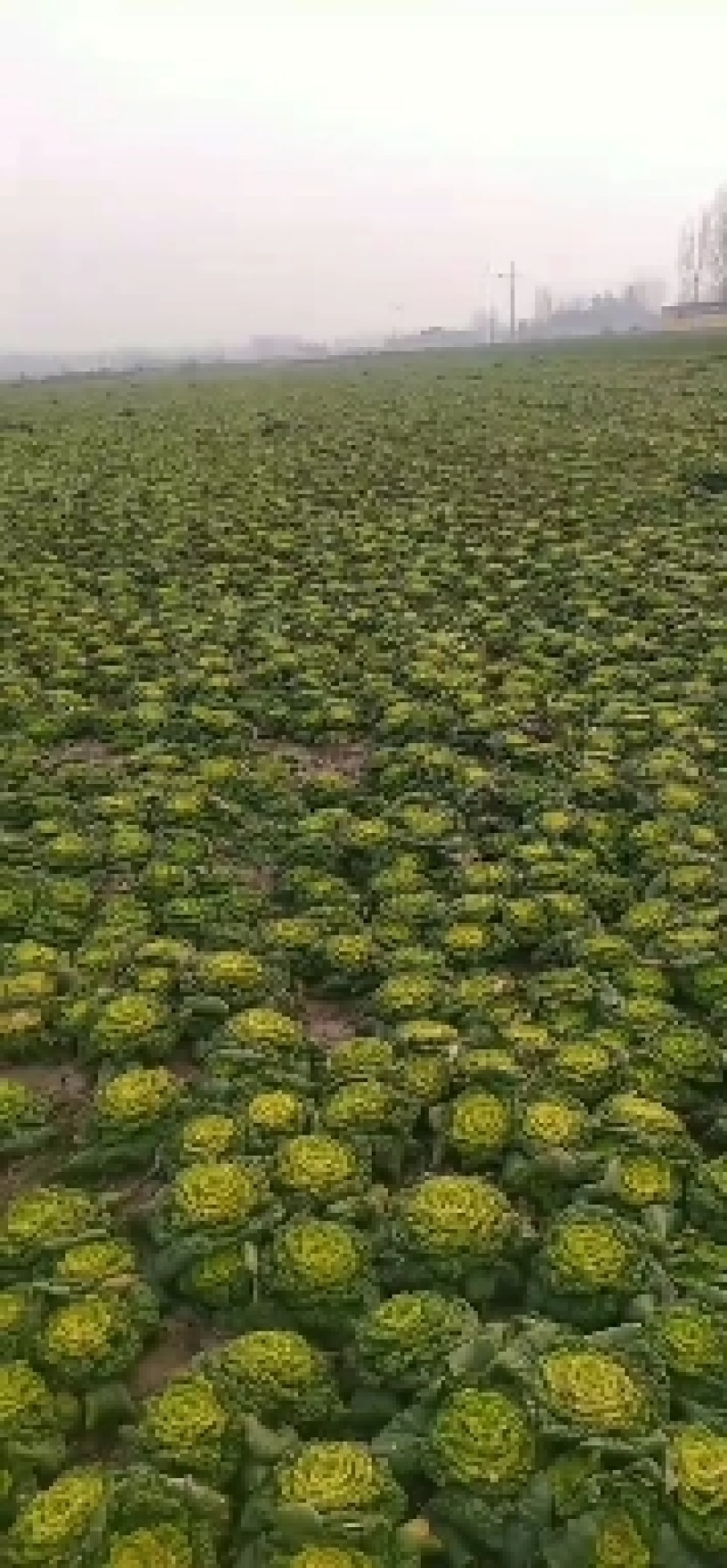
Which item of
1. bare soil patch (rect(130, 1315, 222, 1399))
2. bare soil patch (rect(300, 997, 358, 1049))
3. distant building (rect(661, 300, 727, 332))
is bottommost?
bare soil patch (rect(130, 1315, 222, 1399))

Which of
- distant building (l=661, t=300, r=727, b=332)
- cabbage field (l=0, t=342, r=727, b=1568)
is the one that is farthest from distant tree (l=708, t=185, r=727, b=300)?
cabbage field (l=0, t=342, r=727, b=1568)

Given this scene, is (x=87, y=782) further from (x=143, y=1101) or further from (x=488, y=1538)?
(x=488, y=1538)

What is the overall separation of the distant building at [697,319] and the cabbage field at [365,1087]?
6424 cm

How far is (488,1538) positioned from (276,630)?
839cm

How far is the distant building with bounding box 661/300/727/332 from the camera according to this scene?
250ft

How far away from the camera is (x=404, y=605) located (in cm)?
1134

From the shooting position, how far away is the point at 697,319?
3615 inches

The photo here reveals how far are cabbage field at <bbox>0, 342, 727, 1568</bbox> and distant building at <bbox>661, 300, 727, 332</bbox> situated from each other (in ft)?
211

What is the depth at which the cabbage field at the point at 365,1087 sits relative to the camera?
297 cm

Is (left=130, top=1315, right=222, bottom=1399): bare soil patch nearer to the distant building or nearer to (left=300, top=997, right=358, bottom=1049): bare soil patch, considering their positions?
(left=300, top=997, right=358, bottom=1049): bare soil patch

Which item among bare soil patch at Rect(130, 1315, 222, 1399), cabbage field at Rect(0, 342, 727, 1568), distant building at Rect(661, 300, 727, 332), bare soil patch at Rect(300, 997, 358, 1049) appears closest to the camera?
cabbage field at Rect(0, 342, 727, 1568)

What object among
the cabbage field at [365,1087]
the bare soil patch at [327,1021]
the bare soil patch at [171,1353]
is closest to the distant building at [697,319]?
the cabbage field at [365,1087]

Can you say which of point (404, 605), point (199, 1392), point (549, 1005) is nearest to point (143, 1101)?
point (199, 1392)

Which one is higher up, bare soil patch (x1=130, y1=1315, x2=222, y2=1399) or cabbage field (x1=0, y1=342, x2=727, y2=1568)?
cabbage field (x1=0, y1=342, x2=727, y2=1568)
